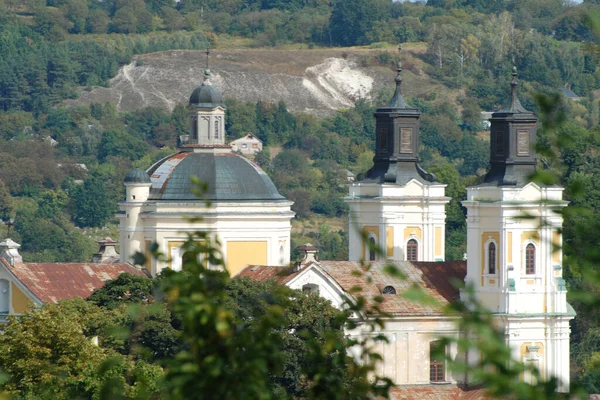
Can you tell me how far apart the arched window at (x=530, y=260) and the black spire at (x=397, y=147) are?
6.13 m

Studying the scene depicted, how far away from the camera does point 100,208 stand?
114 metres

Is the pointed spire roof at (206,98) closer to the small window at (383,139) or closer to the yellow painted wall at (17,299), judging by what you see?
the small window at (383,139)

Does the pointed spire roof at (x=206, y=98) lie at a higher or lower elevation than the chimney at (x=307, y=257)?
higher

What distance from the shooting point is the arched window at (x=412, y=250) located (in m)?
56.7

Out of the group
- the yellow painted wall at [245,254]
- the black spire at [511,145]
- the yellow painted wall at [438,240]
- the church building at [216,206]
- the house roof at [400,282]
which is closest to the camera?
the house roof at [400,282]

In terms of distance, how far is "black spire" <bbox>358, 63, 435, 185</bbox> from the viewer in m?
56.7

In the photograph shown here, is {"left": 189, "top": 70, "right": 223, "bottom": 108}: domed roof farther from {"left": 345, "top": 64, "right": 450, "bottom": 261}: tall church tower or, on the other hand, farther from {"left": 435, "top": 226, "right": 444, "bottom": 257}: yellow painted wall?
{"left": 435, "top": 226, "right": 444, "bottom": 257}: yellow painted wall

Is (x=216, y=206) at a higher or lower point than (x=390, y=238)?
higher

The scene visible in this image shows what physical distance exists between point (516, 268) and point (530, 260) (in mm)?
433

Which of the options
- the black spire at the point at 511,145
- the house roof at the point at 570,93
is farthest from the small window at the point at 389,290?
the house roof at the point at 570,93

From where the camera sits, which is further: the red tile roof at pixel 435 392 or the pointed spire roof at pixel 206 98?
the pointed spire roof at pixel 206 98

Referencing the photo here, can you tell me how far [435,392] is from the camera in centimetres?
4966

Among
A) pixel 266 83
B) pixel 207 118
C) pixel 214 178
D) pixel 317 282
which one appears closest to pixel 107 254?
pixel 207 118

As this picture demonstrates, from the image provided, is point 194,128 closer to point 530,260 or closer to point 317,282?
point 317,282
